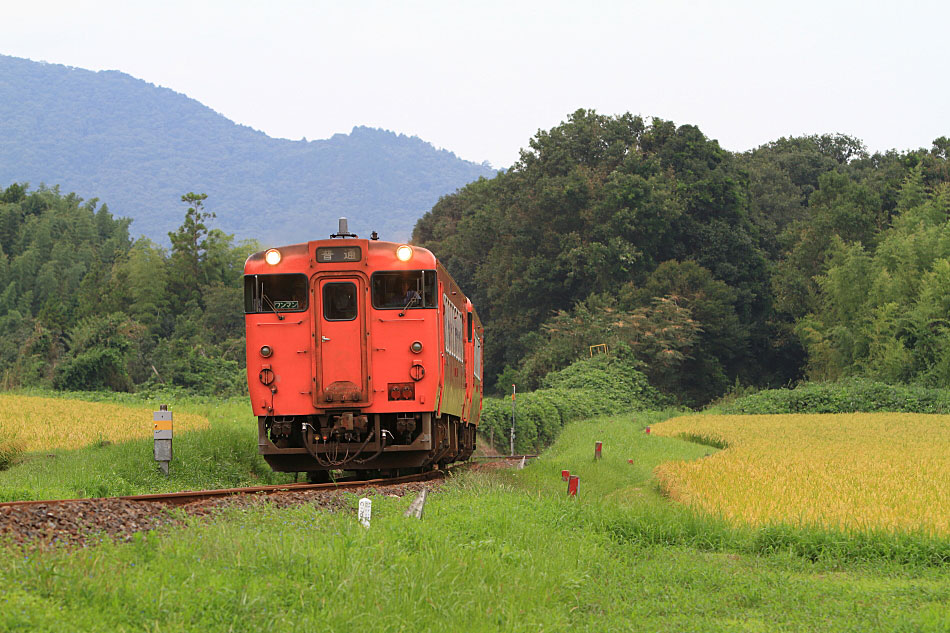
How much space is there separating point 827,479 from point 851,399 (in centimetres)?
2571

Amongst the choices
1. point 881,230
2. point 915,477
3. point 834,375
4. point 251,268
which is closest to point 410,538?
point 251,268

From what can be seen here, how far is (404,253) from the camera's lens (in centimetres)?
1345

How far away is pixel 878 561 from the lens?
8898 millimetres

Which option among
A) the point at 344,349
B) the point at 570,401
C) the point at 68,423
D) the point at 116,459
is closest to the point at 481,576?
the point at 344,349

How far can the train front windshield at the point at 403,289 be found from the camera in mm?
13531

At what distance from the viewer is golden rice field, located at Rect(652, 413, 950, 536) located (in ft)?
36.3

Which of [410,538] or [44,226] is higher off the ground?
[44,226]

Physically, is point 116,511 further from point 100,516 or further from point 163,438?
point 163,438

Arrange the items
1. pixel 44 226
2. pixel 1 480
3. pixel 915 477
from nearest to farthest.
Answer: pixel 1 480 → pixel 915 477 → pixel 44 226

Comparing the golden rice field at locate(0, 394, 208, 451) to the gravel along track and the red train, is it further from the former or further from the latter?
the gravel along track

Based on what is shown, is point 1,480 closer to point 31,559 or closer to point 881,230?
point 31,559

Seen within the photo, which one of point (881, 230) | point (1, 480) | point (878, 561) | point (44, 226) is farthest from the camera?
point (44, 226)

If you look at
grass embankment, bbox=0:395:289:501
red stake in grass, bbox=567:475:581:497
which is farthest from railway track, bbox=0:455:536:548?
grass embankment, bbox=0:395:289:501

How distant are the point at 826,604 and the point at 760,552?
2324 mm
